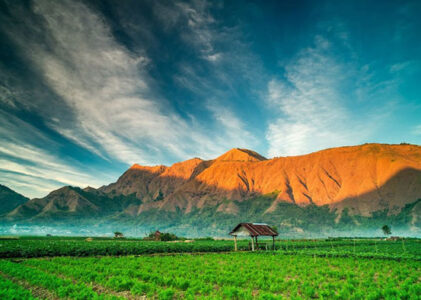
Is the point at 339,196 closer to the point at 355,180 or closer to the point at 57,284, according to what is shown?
the point at 355,180

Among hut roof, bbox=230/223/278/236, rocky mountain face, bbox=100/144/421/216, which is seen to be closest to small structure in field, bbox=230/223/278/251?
hut roof, bbox=230/223/278/236

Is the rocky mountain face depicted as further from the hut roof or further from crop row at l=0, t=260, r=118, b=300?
crop row at l=0, t=260, r=118, b=300

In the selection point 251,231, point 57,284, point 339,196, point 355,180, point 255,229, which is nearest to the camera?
point 57,284

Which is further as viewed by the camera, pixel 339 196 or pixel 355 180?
pixel 355 180

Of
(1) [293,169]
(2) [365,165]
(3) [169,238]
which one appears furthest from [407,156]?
(3) [169,238]

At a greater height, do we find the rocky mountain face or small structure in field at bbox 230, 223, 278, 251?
the rocky mountain face

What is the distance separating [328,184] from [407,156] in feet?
161

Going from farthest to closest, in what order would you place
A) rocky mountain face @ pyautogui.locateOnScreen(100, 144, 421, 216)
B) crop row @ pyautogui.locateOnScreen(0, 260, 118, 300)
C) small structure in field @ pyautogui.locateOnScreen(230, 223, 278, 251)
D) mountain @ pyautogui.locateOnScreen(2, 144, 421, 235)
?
rocky mountain face @ pyautogui.locateOnScreen(100, 144, 421, 216), mountain @ pyautogui.locateOnScreen(2, 144, 421, 235), small structure in field @ pyautogui.locateOnScreen(230, 223, 278, 251), crop row @ pyautogui.locateOnScreen(0, 260, 118, 300)

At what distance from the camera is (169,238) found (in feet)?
267

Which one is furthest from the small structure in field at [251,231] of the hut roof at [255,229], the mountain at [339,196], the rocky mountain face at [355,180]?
the rocky mountain face at [355,180]

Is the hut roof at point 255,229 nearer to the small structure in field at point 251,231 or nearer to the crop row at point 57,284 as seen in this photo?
the small structure in field at point 251,231

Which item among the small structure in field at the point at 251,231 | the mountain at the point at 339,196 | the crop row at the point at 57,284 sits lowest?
the crop row at the point at 57,284

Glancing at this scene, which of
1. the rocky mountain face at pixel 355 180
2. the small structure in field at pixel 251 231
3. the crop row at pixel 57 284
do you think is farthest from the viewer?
the rocky mountain face at pixel 355 180

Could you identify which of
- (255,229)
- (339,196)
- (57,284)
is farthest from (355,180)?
(57,284)
